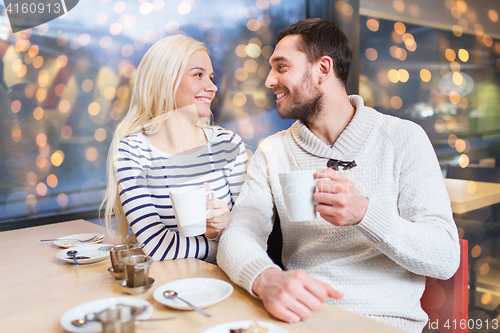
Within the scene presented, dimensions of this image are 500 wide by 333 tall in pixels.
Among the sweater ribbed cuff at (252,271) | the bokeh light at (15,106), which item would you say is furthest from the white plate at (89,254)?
the bokeh light at (15,106)

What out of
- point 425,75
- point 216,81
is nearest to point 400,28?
point 425,75

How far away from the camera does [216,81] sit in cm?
290

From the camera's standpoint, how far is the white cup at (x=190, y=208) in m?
0.99

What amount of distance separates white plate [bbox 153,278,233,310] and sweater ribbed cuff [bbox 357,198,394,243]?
380mm

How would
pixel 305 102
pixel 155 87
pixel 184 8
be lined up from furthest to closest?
pixel 184 8, pixel 155 87, pixel 305 102

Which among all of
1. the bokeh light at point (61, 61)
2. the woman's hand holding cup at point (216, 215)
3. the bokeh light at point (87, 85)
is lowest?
the woman's hand holding cup at point (216, 215)

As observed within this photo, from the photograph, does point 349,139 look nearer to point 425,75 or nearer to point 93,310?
point 93,310

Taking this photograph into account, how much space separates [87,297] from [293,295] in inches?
21.2

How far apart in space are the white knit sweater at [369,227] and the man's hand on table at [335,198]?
65mm

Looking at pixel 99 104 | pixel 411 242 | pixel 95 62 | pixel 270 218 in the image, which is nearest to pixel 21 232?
pixel 99 104

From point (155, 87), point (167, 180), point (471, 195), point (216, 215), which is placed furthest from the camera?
point (471, 195)

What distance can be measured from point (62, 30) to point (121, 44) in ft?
1.22

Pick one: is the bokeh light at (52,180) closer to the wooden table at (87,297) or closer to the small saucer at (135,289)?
the wooden table at (87,297)

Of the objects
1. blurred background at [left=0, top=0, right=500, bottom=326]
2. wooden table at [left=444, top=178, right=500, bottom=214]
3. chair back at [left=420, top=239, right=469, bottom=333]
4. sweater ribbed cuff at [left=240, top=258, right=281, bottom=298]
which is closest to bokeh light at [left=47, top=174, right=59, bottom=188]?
blurred background at [left=0, top=0, right=500, bottom=326]
